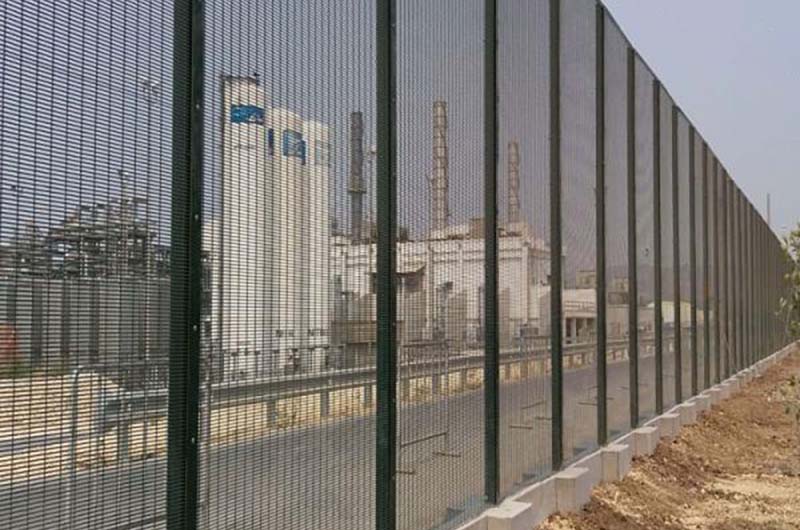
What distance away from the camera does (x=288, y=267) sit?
3906 millimetres

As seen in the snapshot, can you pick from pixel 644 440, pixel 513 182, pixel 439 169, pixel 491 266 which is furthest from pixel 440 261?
pixel 644 440

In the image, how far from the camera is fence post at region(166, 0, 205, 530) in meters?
3.27

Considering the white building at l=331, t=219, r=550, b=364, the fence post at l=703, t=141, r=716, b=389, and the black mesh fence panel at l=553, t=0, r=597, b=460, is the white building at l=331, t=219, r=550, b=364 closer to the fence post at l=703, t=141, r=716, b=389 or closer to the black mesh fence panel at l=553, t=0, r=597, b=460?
the black mesh fence panel at l=553, t=0, r=597, b=460

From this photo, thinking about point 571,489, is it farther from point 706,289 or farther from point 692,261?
point 706,289

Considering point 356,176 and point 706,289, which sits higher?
point 356,176

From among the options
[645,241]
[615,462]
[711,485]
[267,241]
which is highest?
[645,241]

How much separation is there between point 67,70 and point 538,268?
5.19 meters

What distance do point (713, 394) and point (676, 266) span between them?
11.5 feet

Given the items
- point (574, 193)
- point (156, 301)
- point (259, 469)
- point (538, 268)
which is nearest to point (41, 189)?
point (156, 301)

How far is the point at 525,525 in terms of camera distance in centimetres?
638

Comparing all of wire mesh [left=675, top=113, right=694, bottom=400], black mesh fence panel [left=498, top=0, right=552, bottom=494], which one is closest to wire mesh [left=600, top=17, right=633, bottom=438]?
black mesh fence panel [left=498, top=0, right=552, bottom=494]

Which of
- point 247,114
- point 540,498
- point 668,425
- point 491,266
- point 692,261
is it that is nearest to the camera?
point 247,114

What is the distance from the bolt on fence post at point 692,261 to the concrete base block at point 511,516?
9.19 metres

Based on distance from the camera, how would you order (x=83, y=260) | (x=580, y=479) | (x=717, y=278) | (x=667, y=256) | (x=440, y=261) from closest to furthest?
(x=83, y=260)
(x=440, y=261)
(x=580, y=479)
(x=667, y=256)
(x=717, y=278)
